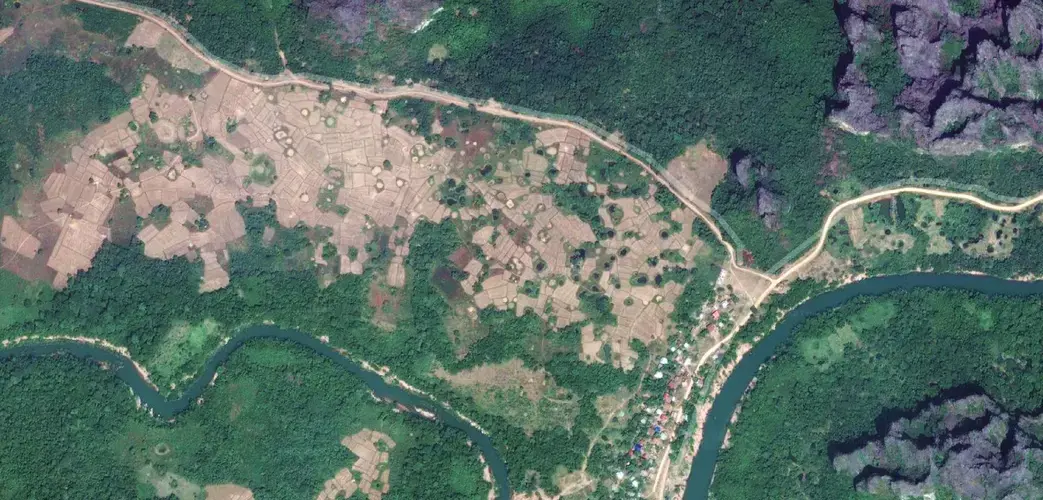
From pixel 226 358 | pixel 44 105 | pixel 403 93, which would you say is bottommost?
pixel 226 358

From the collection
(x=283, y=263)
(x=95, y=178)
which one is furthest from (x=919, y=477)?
(x=95, y=178)

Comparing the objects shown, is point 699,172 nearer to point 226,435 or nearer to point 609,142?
point 609,142

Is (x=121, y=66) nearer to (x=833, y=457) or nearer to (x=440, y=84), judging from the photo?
(x=440, y=84)

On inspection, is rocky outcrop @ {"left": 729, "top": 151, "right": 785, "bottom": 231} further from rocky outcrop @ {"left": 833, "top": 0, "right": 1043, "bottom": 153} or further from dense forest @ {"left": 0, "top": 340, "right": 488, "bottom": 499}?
dense forest @ {"left": 0, "top": 340, "right": 488, "bottom": 499}

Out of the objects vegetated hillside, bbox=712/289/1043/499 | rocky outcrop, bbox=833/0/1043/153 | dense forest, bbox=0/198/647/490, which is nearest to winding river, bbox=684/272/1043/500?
vegetated hillside, bbox=712/289/1043/499

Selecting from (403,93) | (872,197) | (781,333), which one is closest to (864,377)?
(781,333)

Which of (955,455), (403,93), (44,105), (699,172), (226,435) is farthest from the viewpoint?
(403,93)

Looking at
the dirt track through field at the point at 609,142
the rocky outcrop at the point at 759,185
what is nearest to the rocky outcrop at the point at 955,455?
the dirt track through field at the point at 609,142
